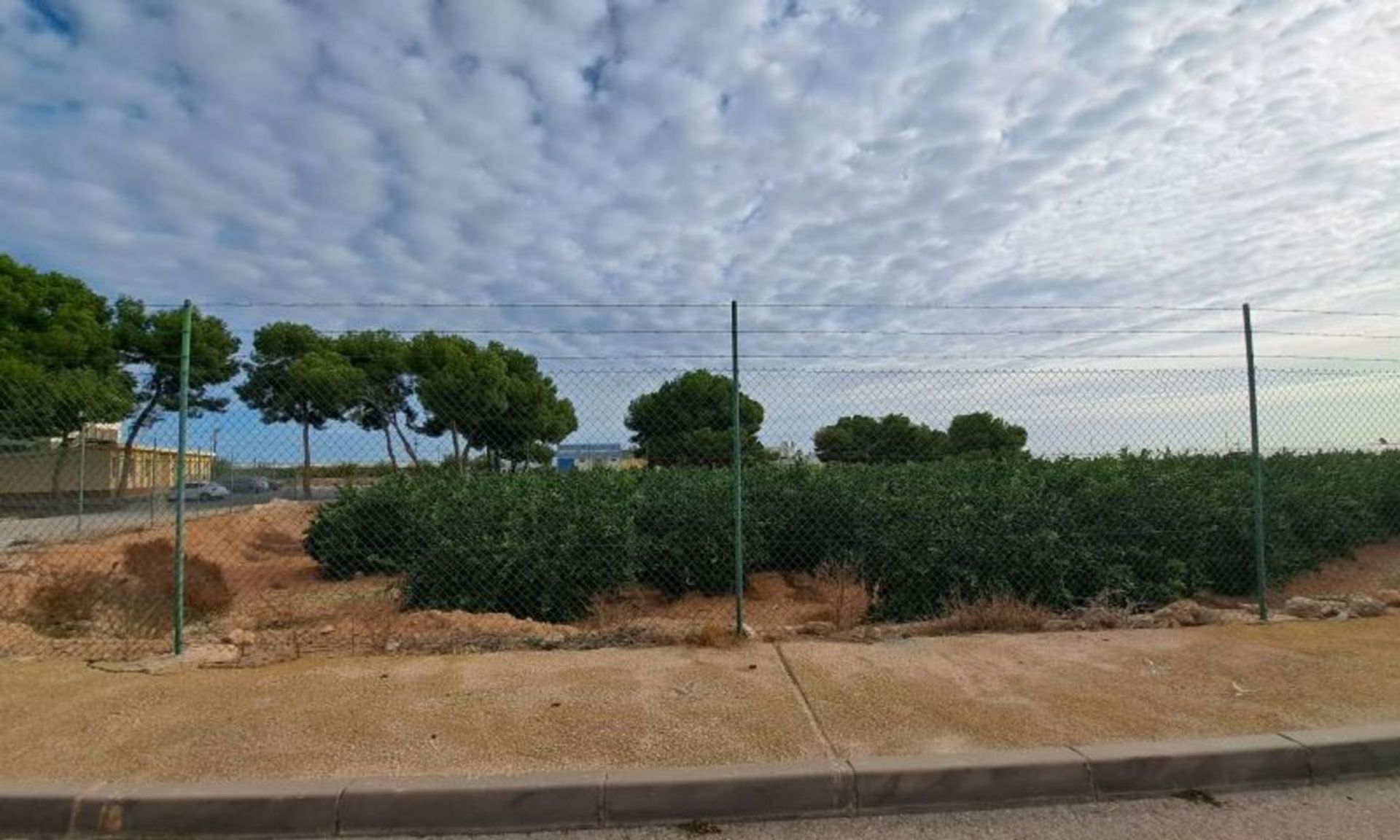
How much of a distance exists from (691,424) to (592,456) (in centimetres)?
154

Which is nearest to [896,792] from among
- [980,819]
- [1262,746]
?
[980,819]

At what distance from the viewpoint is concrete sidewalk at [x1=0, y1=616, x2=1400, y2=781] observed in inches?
154

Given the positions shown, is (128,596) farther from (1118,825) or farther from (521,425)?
(1118,825)

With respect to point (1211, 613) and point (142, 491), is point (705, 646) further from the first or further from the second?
point (142, 491)

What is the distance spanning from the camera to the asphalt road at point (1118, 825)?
3.36 meters

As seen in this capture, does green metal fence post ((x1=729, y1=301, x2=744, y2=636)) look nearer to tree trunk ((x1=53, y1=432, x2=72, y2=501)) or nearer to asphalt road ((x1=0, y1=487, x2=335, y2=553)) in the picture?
asphalt road ((x1=0, y1=487, x2=335, y2=553))

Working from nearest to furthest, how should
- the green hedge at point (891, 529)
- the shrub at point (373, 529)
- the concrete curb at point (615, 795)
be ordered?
the concrete curb at point (615, 795)
the green hedge at point (891, 529)
the shrub at point (373, 529)

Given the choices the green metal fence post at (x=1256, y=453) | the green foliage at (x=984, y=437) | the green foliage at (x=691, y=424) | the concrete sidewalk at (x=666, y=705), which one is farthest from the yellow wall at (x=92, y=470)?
the green metal fence post at (x=1256, y=453)

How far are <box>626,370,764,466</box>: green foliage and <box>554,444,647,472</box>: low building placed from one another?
0.20 metres

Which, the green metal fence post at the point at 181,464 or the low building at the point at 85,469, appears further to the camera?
the low building at the point at 85,469

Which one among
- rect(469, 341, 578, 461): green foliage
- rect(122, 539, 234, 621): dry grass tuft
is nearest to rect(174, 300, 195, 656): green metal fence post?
rect(469, 341, 578, 461): green foliage

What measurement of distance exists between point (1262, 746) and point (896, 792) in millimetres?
1825

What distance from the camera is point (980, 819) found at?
3.53 metres

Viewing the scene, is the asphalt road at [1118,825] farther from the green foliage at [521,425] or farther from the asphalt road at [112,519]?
the asphalt road at [112,519]
